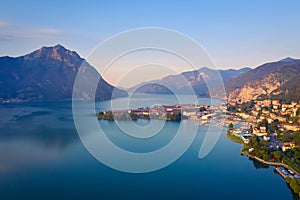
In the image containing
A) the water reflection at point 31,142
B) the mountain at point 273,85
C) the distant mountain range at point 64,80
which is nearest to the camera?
the water reflection at point 31,142

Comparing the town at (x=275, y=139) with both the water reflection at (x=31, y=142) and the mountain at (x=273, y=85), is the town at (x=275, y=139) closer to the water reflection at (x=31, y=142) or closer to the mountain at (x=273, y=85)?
the mountain at (x=273, y=85)

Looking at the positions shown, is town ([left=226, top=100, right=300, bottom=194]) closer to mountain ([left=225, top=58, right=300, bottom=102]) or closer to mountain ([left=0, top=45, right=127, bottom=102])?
mountain ([left=225, top=58, right=300, bottom=102])

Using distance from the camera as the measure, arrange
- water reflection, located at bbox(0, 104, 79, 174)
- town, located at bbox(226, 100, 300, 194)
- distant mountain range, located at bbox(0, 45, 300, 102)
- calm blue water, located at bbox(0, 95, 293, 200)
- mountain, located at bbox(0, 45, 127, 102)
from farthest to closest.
→ mountain, located at bbox(0, 45, 127, 102)
distant mountain range, located at bbox(0, 45, 300, 102)
water reflection, located at bbox(0, 104, 79, 174)
town, located at bbox(226, 100, 300, 194)
calm blue water, located at bbox(0, 95, 293, 200)

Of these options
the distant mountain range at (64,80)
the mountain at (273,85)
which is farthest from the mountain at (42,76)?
the mountain at (273,85)

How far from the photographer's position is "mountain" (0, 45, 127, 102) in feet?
71.3

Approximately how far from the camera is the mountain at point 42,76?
71.3 ft

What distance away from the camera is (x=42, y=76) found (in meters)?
Answer: 26.0

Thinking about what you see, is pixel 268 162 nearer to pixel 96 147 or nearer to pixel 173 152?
pixel 173 152

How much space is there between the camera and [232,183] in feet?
12.7

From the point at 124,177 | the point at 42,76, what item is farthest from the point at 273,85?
the point at 42,76

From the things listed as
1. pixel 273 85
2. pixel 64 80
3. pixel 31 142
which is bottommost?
pixel 31 142

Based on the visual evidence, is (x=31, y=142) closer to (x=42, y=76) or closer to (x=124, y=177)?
(x=124, y=177)

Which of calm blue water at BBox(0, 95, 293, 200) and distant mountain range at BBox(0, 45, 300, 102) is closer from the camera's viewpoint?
calm blue water at BBox(0, 95, 293, 200)

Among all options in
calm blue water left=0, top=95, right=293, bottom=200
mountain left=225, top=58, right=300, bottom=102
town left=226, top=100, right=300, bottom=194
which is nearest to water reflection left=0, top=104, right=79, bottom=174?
calm blue water left=0, top=95, right=293, bottom=200
